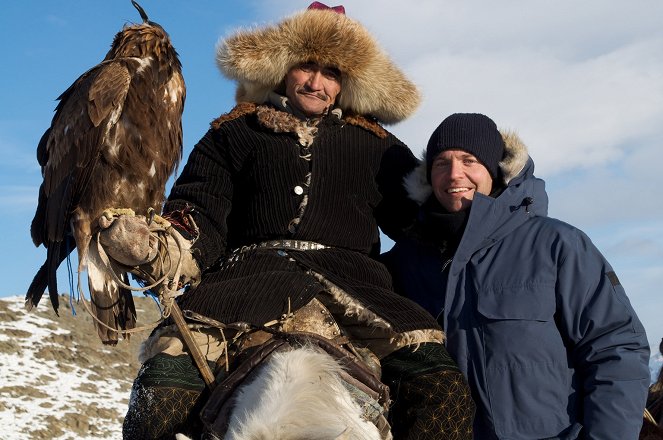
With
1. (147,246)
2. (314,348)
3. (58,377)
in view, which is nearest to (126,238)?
(147,246)

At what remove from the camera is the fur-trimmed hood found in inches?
140

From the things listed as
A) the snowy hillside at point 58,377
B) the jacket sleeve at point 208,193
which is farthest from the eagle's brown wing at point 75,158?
the snowy hillside at point 58,377

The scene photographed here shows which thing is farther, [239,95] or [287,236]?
Answer: [239,95]

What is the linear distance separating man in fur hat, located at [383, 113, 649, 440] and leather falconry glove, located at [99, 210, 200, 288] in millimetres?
1074

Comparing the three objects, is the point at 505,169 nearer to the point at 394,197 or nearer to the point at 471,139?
the point at 471,139

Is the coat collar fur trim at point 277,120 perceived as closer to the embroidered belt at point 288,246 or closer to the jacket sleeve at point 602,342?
the embroidered belt at point 288,246

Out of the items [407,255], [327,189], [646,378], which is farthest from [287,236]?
[646,378]

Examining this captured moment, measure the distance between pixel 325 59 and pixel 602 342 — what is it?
A: 166cm

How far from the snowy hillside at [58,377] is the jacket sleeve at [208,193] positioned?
10589 mm

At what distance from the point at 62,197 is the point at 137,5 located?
3.25 feet

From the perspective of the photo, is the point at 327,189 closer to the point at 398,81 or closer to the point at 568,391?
the point at 398,81

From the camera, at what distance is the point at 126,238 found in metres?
2.80

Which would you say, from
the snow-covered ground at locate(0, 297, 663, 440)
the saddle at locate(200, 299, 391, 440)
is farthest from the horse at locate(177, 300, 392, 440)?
the snow-covered ground at locate(0, 297, 663, 440)

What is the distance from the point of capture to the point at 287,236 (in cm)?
343
